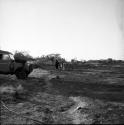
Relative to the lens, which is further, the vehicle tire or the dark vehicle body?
the vehicle tire

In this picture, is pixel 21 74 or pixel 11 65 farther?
pixel 21 74

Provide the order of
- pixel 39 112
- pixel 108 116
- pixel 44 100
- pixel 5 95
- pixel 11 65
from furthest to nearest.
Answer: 1. pixel 11 65
2. pixel 5 95
3. pixel 44 100
4. pixel 39 112
5. pixel 108 116

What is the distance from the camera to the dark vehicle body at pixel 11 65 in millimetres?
13172

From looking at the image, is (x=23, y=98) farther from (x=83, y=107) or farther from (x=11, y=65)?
(x=11, y=65)

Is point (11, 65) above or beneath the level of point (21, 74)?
above

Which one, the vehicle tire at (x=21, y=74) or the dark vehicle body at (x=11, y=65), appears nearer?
the dark vehicle body at (x=11, y=65)

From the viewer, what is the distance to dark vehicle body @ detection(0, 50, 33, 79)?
13.2 m

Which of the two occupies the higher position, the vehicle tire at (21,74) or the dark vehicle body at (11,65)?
the dark vehicle body at (11,65)

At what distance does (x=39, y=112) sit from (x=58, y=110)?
2.28 feet

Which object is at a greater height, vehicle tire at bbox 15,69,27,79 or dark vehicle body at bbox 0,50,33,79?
dark vehicle body at bbox 0,50,33,79

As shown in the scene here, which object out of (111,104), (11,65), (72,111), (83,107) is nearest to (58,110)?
(72,111)

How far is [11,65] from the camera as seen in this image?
44.0ft

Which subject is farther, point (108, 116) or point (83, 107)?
point (83, 107)

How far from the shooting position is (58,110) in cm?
637
